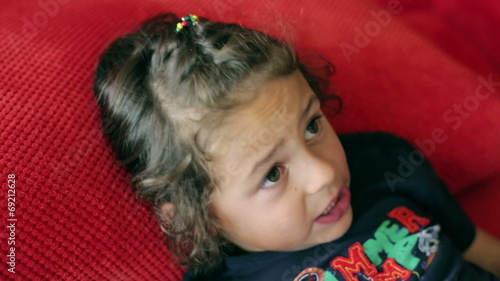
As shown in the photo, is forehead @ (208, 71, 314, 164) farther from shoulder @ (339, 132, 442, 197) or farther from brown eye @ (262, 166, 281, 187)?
shoulder @ (339, 132, 442, 197)

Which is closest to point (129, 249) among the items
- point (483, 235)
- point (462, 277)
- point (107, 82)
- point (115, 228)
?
point (115, 228)

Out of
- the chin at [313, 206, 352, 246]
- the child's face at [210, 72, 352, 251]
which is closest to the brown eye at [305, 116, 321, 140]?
the child's face at [210, 72, 352, 251]

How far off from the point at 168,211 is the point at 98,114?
0.53 feet

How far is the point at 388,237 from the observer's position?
28.7 inches

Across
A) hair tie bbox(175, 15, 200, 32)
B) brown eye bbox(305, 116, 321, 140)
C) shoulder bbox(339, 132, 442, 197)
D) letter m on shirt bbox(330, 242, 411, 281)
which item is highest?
hair tie bbox(175, 15, 200, 32)

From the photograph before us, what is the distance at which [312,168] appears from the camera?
634mm

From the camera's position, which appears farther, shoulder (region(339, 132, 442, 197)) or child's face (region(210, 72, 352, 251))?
shoulder (region(339, 132, 442, 197))

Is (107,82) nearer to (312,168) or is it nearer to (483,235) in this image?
(312,168)

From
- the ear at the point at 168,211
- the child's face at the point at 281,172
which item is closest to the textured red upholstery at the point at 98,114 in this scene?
the ear at the point at 168,211

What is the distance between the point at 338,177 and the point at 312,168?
0.06 meters

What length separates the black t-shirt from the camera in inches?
27.5

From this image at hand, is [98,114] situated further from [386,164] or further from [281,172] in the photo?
[386,164]

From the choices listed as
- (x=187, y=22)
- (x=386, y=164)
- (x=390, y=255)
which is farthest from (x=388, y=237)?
(x=187, y=22)

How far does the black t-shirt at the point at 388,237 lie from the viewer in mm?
698
